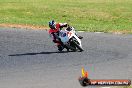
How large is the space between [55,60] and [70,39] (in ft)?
8.04

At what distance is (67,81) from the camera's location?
1634 centimetres

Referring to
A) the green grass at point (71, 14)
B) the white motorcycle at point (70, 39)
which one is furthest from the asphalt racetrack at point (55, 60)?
the green grass at point (71, 14)

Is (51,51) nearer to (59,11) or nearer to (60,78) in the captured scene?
(60,78)

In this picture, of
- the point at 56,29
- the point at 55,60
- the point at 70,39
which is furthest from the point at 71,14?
the point at 55,60

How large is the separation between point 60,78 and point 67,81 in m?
0.69

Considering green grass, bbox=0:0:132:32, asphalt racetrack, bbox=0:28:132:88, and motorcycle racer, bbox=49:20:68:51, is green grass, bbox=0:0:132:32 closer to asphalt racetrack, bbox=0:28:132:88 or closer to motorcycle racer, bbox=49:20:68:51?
asphalt racetrack, bbox=0:28:132:88

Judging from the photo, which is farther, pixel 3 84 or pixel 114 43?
pixel 114 43

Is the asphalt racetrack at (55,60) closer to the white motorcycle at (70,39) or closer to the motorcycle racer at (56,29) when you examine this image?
the white motorcycle at (70,39)

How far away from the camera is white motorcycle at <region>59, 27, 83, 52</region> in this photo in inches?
914

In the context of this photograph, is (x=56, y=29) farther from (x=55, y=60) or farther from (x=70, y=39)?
(x=55, y=60)

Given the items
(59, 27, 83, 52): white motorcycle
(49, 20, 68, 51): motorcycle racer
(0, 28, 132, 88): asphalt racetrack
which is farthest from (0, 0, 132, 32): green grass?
(59, 27, 83, 52): white motorcycle

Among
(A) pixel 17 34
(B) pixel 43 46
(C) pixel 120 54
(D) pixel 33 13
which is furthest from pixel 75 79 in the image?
(D) pixel 33 13

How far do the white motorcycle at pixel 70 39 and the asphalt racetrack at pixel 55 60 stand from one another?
533mm

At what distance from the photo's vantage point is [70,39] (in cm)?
2320
